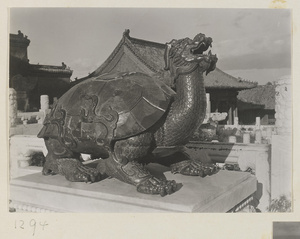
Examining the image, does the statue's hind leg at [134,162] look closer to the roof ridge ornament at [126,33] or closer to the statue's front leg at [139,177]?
the statue's front leg at [139,177]

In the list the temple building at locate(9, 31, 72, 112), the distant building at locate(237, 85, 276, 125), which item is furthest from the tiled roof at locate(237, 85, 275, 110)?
the temple building at locate(9, 31, 72, 112)

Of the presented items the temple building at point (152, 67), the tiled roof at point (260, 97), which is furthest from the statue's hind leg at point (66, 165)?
the tiled roof at point (260, 97)

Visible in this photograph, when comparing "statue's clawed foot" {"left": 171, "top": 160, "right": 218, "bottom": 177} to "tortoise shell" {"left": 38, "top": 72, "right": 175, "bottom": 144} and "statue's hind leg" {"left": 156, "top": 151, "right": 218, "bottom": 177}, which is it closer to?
"statue's hind leg" {"left": 156, "top": 151, "right": 218, "bottom": 177}

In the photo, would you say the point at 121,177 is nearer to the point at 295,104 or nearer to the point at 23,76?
the point at 295,104

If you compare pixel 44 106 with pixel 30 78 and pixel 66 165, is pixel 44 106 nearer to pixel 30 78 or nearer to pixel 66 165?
pixel 66 165

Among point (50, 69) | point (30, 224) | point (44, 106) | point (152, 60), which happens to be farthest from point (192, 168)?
point (50, 69)

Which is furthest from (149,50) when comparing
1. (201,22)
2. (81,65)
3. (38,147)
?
(38,147)
